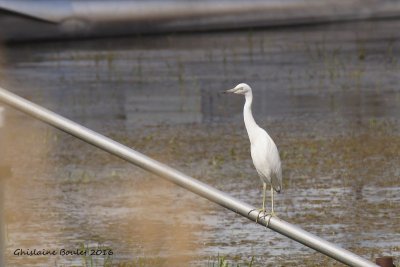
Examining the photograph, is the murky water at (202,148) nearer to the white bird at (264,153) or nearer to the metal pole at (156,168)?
the white bird at (264,153)

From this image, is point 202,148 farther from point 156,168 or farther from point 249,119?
point 156,168

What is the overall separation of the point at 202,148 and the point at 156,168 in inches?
323

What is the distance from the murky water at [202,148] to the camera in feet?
28.2

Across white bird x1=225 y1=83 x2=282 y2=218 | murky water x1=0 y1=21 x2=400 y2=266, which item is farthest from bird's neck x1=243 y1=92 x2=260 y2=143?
murky water x1=0 y1=21 x2=400 y2=266

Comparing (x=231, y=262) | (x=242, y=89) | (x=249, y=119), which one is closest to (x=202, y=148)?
(x=231, y=262)

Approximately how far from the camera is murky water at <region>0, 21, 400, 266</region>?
8.61 m

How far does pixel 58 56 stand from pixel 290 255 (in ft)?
46.6

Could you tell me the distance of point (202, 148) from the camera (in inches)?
486

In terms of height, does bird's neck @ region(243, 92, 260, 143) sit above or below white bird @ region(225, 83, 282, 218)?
above

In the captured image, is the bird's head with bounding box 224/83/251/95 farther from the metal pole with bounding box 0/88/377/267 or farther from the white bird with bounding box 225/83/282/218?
the metal pole with bounding box 0/88/377/267

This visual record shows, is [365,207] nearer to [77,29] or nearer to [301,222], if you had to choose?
[301,222]

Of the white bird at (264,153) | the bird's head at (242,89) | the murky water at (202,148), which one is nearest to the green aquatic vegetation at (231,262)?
the murky water at (202,148)

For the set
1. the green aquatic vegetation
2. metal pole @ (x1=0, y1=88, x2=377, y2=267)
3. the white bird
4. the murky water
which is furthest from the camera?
the murky water

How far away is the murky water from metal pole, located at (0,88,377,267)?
3.70 metres
